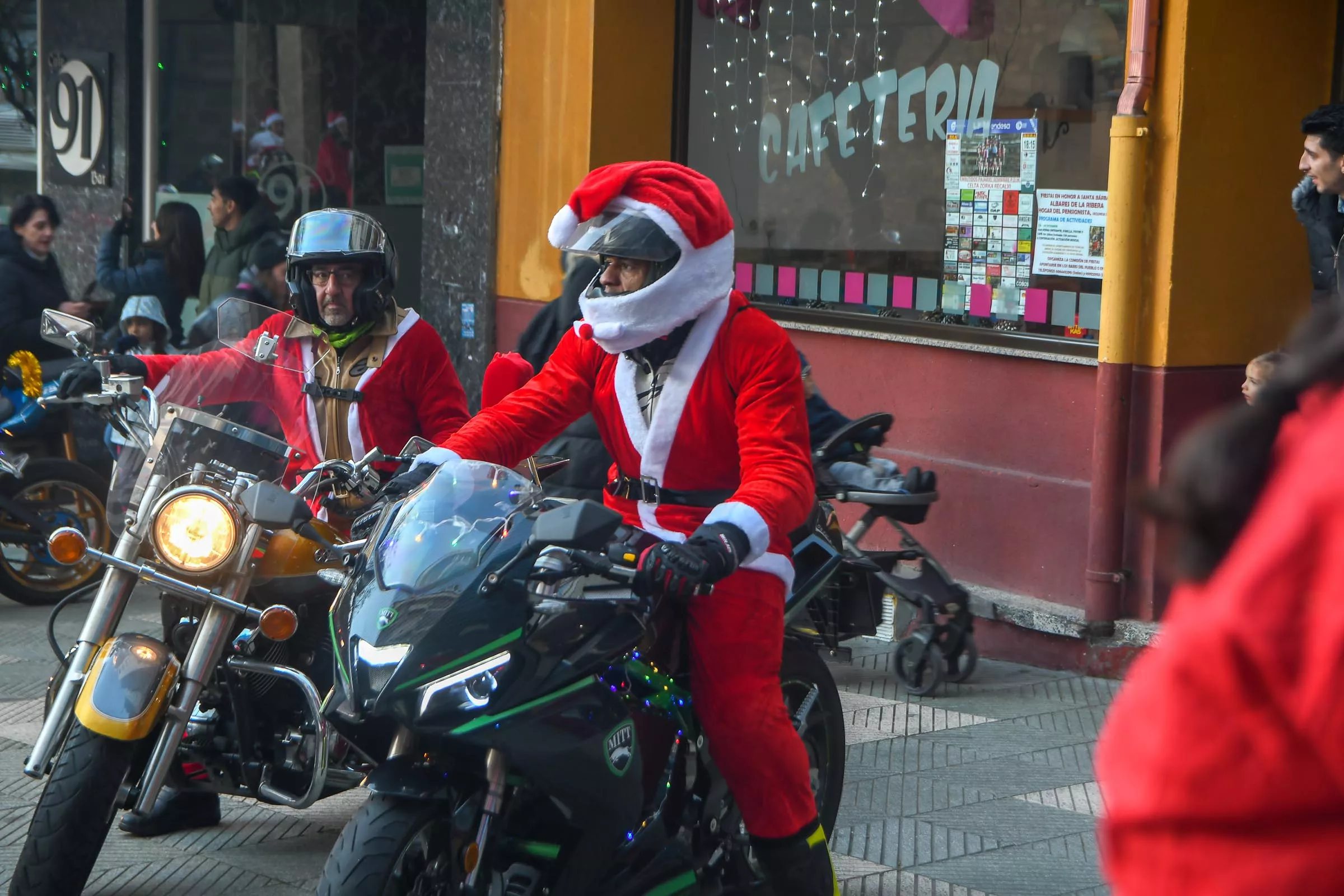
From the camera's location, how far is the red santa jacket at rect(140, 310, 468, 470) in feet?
14.1

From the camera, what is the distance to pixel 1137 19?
634 centimetres

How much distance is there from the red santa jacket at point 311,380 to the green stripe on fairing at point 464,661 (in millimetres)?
1442

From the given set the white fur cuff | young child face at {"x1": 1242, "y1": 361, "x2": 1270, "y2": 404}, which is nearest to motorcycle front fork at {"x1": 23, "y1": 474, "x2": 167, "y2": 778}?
the white fur cuff

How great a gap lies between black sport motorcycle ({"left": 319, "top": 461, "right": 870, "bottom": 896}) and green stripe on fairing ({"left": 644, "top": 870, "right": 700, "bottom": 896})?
0.01 meters

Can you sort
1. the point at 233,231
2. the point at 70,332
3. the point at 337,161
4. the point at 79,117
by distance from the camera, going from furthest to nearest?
1. the point at 79,117
2. the point at 337,161
3. the point at 233,231
4. the point at 70,332

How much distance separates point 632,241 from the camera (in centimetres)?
361

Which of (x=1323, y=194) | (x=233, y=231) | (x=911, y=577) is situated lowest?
(x=911, y=577)

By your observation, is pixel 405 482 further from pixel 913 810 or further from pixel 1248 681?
pixel 1248 681

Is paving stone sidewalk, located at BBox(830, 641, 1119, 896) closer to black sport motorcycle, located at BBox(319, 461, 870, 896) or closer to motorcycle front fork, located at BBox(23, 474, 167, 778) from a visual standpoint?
black sport motorcycle, located at BBox(319, 461, 870, 896)

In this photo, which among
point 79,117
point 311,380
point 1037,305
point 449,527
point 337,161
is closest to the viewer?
point 449,527

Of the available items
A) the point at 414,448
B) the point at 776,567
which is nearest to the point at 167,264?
the point at 414,448

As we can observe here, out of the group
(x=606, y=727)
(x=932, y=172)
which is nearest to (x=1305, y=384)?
(x=606, y=727)

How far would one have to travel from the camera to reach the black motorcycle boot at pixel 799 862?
11.5 feet

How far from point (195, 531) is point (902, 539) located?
324 cm
